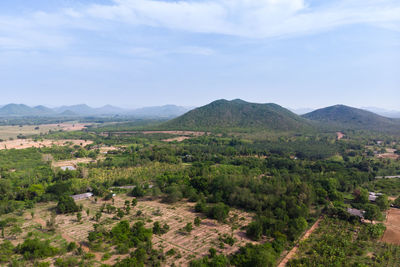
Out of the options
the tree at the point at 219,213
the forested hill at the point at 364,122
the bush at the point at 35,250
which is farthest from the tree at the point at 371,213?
the forested hill at the point at 364,122

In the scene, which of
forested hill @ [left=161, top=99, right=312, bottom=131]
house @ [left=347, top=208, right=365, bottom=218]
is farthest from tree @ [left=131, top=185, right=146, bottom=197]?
forested hill @ [left=161, top=99, right=312, bottom=131]

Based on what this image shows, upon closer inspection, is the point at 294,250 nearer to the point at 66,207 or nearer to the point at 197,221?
the point at 197,221

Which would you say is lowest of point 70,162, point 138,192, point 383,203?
point 70,162

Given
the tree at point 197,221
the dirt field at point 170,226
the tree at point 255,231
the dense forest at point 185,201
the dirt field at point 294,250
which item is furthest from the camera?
the tree at point 197,221

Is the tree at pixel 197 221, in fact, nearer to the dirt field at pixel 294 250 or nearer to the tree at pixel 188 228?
the tree at pixel 188 228

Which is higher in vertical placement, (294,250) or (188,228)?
(188,228)

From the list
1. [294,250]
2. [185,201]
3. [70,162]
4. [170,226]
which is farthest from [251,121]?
[294,250]
